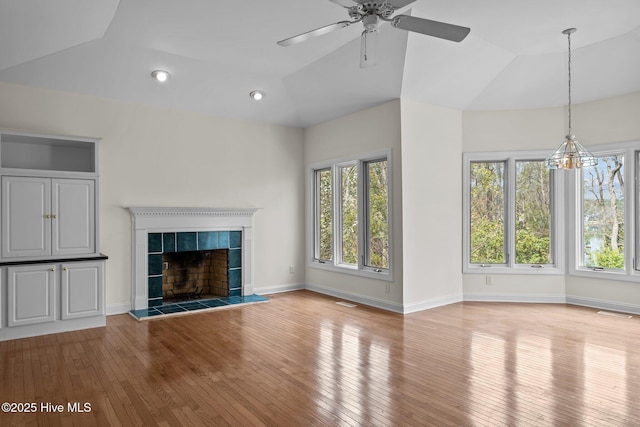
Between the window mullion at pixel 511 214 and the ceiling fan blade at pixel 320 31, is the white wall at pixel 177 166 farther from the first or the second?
the ceiling fan blade at pixel 320 31

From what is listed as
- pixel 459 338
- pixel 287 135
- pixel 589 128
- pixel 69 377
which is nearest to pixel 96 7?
pixel 69 377

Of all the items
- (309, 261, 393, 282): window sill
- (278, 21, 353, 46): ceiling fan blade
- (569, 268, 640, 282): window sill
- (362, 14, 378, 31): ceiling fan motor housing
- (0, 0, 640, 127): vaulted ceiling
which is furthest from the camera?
(309, 261, 393, 282): window sill

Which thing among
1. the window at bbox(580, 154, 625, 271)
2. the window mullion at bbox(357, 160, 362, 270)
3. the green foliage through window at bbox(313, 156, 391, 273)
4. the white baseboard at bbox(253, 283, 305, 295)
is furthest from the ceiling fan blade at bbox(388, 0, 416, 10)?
the white baseboard at bbox(253, 283, 305, 295)

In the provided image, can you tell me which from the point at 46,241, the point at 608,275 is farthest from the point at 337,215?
the point at 46,241

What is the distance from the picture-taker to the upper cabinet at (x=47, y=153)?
4727 mm

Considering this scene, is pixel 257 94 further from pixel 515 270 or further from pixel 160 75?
pixel 515 270

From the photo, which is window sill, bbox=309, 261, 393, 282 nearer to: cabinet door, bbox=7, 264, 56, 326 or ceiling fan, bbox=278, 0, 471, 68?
ceiling fan, bbox=278, 0, 471, 68

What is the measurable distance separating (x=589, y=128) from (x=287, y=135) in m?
4.39

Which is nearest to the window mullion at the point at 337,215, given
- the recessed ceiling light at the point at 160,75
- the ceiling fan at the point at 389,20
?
the recessed ceiling light at the point at 160,75

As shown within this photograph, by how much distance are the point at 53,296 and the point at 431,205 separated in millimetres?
4663

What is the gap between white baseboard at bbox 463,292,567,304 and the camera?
231 inches

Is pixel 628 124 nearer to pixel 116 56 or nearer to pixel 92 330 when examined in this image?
pixel 116 56

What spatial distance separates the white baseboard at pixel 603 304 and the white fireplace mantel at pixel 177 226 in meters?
4.62

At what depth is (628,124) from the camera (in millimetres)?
5293
